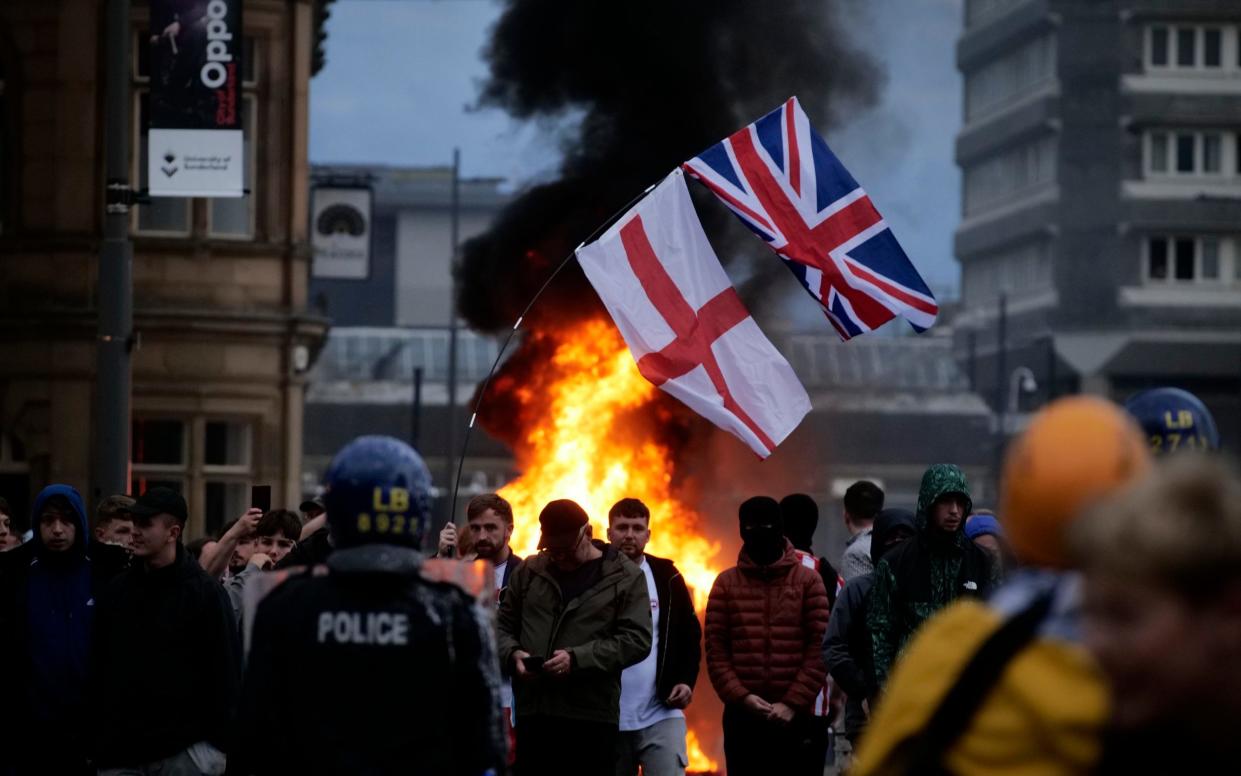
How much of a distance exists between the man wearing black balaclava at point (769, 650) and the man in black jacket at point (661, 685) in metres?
0.16

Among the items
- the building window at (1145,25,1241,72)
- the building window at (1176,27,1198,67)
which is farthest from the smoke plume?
the building window at (1176,27,1198,67)

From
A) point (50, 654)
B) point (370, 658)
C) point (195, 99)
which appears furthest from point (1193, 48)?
point (370, 658)

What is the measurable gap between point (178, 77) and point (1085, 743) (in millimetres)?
13603

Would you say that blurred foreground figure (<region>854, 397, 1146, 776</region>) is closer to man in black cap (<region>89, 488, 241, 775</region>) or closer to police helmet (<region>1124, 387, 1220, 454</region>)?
police helmet (<region>1124, 387, 1220, 454</region>)

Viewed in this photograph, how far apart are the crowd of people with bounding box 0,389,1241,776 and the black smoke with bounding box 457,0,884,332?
10.4 meters

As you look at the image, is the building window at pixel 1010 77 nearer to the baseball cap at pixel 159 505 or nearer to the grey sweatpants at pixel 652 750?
the grey sweatpants at pixel 652 750

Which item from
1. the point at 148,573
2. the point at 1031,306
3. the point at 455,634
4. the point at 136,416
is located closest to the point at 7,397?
the point at 136,416

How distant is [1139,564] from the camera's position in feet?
8.42

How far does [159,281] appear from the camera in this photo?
22453 mm

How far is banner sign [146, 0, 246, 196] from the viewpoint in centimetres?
1445

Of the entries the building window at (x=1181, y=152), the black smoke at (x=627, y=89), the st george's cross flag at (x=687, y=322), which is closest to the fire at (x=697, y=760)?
the st george's cross flag at (x=687, y=322)

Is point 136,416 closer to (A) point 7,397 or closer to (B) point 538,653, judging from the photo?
(A) point 7,397

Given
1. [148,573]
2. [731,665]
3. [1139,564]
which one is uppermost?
[1139,564]

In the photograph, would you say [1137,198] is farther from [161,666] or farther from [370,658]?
[370,658]
